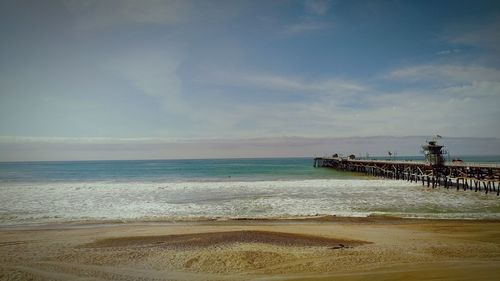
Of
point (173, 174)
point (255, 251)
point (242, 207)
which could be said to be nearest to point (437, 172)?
point (242, 207)

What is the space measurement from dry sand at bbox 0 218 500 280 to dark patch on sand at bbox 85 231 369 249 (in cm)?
4

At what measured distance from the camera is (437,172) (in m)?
38.9

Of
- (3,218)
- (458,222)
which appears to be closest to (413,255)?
(458,222)

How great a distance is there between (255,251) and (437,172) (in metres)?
35.7

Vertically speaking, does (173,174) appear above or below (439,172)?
below

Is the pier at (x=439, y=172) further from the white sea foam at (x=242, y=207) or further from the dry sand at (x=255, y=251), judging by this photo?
the dry sand at (x=255, y=251)

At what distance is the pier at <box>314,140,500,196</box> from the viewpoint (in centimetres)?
3219

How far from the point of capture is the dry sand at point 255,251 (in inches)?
362

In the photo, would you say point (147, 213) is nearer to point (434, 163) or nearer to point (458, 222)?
point (458, 222)

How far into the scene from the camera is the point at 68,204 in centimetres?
2517

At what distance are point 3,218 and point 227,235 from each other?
49.6ft

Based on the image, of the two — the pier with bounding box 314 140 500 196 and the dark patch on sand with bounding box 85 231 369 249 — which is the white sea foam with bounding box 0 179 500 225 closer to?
the pier with bounding box 314 140 500 196

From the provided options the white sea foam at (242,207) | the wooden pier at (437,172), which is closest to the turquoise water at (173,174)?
the wooden pier at (437,172)

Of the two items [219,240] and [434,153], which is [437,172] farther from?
[219,240]
